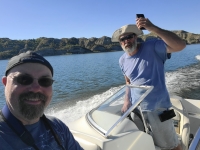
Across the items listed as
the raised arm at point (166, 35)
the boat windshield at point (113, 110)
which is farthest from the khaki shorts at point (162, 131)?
the raised arm at point (166, 35)

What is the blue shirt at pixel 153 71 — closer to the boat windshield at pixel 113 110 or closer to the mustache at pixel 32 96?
the boat windshield at pixel 113 110

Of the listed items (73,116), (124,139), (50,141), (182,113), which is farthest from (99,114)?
(73,116)

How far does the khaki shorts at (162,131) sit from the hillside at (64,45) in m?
92.0

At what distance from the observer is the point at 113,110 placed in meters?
2.83

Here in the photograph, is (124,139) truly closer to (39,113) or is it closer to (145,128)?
(145,128)

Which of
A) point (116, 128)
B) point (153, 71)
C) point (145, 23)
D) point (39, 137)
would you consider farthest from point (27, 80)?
point (153, 71)

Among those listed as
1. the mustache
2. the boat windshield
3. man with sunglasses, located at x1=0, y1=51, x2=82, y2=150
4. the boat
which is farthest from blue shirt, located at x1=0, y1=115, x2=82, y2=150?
the boat windshield

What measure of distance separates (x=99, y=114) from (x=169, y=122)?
3.11 ft

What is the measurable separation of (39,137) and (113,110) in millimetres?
1659

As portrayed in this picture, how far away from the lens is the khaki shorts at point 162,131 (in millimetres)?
2559

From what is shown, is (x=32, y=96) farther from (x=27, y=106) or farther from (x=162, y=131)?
(x=162, y=131)

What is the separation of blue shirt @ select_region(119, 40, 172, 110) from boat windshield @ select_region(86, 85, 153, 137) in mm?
125

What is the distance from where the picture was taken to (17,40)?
109 metres

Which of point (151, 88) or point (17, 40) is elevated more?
point (17, 40)
